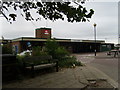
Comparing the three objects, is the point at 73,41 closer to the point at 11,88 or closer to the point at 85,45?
the point at 85,45

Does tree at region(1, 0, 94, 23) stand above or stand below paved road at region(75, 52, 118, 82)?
above

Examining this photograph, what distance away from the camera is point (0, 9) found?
528cm

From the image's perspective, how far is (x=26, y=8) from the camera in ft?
20.0

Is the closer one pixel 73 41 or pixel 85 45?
pixel 73 41

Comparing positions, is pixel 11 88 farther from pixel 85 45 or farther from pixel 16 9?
pixel 85 45

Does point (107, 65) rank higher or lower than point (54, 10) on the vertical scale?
lower

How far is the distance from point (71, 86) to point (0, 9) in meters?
3.74

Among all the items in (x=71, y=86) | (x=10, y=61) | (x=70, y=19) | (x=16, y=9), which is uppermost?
(x=16, y=9)

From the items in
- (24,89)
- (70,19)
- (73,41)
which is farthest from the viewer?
(73,41)

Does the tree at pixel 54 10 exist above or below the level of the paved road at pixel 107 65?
above

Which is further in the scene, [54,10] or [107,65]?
[107,65]

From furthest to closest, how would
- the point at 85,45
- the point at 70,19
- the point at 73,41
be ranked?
the point at 85,45, the point at 73,41, the point at 70,19

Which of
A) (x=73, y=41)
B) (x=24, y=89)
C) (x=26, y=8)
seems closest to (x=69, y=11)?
(x=26, y=8)

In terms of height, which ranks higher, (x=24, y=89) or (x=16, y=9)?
(x=16, y=9)
